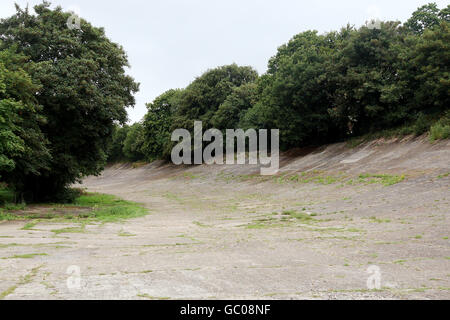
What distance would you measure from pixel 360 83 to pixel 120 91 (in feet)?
60.2

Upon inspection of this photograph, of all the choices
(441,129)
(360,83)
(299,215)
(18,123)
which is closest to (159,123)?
(360,83)

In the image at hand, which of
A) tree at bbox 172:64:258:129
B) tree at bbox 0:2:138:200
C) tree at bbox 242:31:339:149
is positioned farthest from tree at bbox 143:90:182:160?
tree at bbox 0:2:138:200

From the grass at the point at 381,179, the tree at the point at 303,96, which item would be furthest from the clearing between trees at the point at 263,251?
the tree at the point at 303,96

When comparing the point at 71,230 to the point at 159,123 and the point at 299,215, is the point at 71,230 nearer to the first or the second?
the point at 299,215

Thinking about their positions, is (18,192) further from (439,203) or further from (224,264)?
(439,203)

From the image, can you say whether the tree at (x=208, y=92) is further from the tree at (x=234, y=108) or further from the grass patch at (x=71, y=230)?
the grass patch at (x=71, y=230)

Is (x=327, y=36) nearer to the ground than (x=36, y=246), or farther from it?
farther from it

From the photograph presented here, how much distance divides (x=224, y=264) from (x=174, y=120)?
50320mm

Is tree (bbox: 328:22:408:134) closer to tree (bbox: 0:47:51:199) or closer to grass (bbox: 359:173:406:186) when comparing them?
grass (bbox: 359:173:406:186)

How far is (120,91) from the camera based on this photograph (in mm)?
21078

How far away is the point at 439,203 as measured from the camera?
11.8m

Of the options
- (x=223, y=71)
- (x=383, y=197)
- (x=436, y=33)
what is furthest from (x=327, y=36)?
(x=383, y=197)
